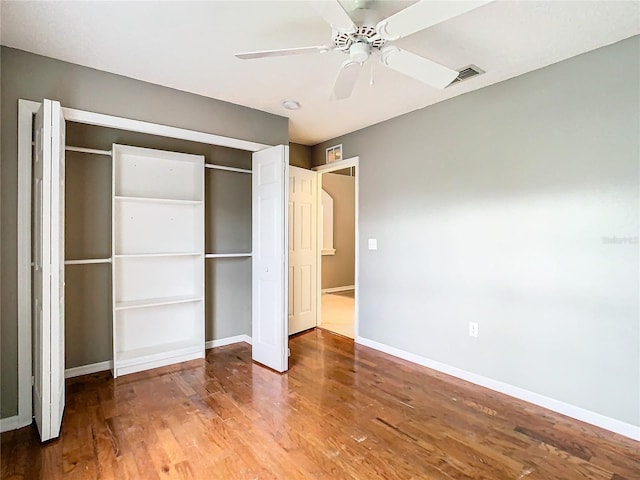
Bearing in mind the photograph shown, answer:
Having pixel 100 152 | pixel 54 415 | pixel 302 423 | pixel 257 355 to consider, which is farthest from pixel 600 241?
pixel 100 152

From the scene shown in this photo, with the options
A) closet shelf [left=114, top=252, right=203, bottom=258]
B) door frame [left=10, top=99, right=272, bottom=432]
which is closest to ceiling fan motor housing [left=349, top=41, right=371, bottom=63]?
door frame [left=10, top=99, right=272, bottom=432]

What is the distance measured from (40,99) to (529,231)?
3.63m

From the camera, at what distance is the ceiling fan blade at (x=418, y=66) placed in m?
1.80

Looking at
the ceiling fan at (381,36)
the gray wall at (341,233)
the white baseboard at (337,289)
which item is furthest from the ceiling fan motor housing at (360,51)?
the white baseboard at (337,289)

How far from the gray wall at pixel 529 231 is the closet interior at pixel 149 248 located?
1.78 meters

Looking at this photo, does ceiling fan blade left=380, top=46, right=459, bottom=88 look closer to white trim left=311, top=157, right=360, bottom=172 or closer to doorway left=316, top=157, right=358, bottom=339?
white trim left=311, top=157, right=360, bottom=172

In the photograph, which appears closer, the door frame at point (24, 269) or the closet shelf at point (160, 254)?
the door frame at point (24, 269)

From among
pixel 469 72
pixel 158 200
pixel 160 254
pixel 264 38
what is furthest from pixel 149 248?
pixel 469 72

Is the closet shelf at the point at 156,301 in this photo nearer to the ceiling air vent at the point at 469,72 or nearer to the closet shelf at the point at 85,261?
the closet shelf at the point at 85,261

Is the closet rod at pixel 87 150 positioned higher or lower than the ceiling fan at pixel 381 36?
lower

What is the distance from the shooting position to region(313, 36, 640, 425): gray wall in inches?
89.4

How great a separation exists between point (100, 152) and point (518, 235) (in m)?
3.58

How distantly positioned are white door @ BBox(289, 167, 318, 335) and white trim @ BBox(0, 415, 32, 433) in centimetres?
262

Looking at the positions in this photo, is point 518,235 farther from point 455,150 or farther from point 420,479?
point 420,479
